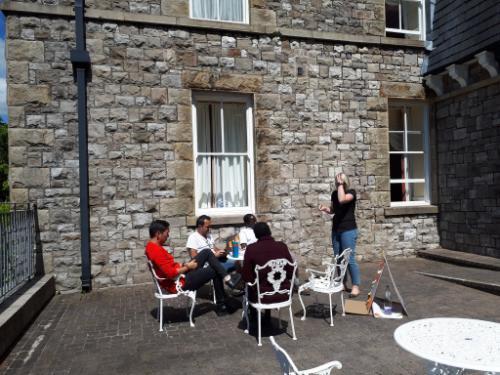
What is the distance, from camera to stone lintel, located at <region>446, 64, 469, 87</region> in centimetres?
806

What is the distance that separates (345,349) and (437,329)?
1.51 meters

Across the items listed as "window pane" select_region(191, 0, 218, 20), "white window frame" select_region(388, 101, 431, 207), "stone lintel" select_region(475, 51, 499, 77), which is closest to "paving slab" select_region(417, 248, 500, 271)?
→ "white window frame" select_region(388, 101, 431, 207)

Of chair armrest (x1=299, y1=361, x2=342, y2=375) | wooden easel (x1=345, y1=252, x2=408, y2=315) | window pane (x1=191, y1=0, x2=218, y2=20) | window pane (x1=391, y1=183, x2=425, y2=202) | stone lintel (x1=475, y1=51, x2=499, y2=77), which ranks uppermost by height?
window pane (x1=191, y1=0, x2=218, y2=20)

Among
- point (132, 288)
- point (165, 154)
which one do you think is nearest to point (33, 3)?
point (165, 154)

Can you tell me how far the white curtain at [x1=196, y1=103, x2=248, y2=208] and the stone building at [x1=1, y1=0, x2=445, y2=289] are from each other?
0.03 metres

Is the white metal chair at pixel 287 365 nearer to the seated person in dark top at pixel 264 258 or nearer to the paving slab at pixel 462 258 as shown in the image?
the seated person in dark top at pixel 264 258

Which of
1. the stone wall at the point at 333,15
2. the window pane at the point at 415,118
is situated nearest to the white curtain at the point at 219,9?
the stone wall at the point at 333,15

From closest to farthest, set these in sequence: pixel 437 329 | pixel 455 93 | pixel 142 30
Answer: pixel 437 329
pixel 142 30
pixel 455 93

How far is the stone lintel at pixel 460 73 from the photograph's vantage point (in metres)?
8.06

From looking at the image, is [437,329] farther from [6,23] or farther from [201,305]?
[6,23]

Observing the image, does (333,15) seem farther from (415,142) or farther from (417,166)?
(417,166)

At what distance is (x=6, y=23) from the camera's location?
6445 millimetres

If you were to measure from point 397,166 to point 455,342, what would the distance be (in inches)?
280

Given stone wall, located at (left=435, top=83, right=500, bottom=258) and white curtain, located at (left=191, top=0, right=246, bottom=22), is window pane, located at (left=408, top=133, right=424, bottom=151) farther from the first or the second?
A: white curtain, located at (left=191, top=0, right=246, bottom=22)
